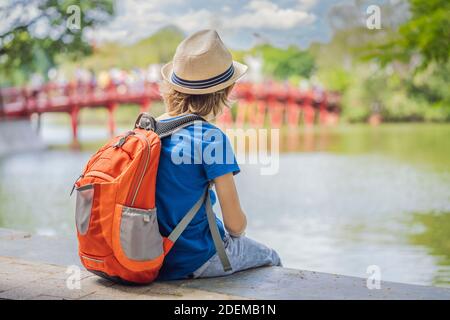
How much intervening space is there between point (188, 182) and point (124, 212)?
0.16 meters

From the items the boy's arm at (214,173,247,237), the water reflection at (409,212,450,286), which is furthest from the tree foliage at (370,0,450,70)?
the boy's arm at (214,173,247,237)

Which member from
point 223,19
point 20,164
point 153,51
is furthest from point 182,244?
point 153,51

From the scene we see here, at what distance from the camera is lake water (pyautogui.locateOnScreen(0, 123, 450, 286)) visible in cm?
329

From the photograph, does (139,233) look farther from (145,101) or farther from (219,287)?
(145,101)

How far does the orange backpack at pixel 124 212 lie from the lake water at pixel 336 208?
153cm

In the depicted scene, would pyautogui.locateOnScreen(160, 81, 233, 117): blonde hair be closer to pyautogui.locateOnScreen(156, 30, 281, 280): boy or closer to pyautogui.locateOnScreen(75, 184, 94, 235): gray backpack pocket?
pyautogui.locateOnScreen(156, 30, 281, 280): boy

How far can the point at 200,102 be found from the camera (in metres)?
1.64

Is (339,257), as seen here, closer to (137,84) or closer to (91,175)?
(91,175)

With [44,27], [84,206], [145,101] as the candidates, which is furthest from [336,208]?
[145,101]

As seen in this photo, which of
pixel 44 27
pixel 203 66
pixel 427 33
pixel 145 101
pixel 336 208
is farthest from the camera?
pixel 145 101

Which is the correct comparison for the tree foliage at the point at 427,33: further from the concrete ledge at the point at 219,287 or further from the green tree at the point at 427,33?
the concrete ledge at the point at 219,287

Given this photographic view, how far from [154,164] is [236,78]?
26 cm

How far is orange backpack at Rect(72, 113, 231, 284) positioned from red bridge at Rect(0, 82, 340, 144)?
259 inches

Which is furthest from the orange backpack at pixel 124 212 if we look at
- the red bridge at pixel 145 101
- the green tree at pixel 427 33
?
the red bridge at pixel 145 101
